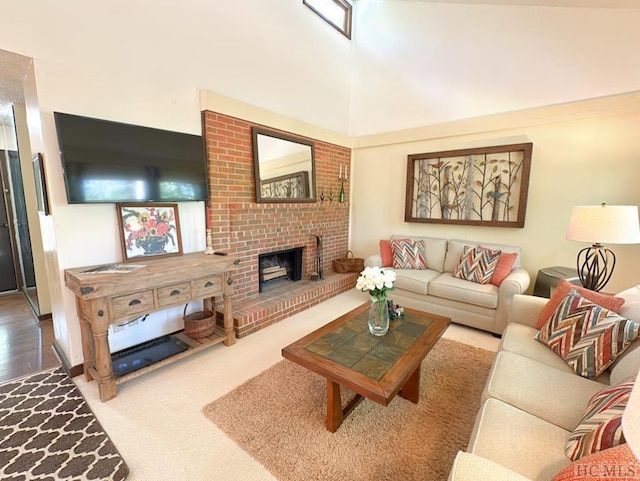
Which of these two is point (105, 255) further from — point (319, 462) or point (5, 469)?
point (319, 462)

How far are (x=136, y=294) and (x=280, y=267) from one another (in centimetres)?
210

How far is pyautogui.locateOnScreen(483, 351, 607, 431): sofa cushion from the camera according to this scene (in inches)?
51.0

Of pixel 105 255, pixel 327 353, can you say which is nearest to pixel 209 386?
pixel 327 353

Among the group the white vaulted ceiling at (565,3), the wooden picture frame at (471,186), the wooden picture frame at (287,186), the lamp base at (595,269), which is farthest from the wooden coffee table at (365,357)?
the white vaulted ceiling at (565,3)

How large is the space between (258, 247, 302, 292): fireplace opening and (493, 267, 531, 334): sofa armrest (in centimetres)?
243

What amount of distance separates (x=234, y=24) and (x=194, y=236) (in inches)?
88.3

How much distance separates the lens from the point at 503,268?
10.1 ft

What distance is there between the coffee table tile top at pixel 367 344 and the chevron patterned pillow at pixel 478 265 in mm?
A: 1335

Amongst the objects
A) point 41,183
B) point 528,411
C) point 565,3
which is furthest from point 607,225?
point 41,183

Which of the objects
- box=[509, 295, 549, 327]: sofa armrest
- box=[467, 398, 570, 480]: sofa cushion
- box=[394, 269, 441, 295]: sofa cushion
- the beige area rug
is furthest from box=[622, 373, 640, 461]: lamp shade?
box=[394, 269, 441, 295]: sofa cushion

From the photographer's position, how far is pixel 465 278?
129 inches

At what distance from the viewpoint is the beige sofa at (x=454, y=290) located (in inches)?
111

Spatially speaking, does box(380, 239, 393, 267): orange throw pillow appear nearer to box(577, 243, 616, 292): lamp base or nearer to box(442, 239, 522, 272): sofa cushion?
box(442, 239, 522, 272): sofa cushion

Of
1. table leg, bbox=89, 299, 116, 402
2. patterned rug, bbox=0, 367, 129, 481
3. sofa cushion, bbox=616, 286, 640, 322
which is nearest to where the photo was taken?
patterned rug, bbox=0, 367, 129, 481
